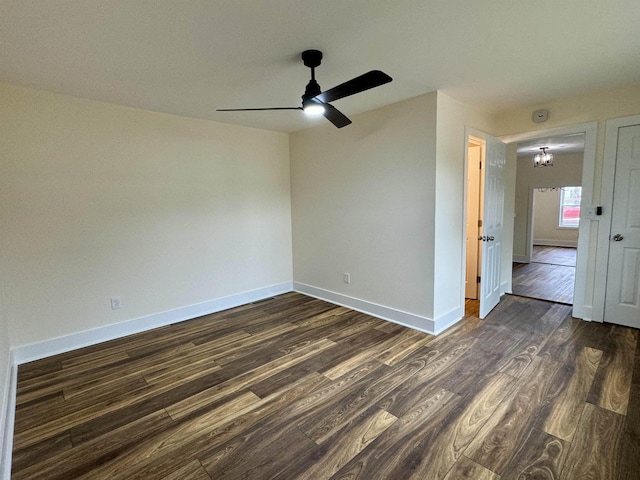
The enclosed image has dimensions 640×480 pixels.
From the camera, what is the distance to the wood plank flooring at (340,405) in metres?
1.69

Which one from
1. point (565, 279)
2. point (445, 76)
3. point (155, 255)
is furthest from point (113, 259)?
point (565, 279)

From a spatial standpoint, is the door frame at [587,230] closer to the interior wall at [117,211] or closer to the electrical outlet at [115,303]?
the interior wall at [117,211]

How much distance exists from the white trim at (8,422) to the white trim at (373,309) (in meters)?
3.19

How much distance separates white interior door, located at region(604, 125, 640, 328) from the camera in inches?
124

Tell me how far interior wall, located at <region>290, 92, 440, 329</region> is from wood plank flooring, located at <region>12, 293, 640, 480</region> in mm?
664

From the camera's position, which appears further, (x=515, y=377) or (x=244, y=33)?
(x=515, y=377)

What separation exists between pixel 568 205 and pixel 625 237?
7.21 metres

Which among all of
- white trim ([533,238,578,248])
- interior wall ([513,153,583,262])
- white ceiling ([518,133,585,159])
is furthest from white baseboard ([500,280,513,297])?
white trim ([533,238,578,248])

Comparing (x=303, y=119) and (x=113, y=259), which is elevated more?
(x=303, y=119)

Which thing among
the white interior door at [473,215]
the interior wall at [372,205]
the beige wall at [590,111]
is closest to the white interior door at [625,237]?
the beige wall at [590,111]

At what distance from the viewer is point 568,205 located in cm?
910

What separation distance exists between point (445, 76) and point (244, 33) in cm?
171

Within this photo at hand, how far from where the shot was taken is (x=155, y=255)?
3.53 metres

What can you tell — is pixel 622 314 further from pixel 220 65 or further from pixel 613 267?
pixel 220 65
